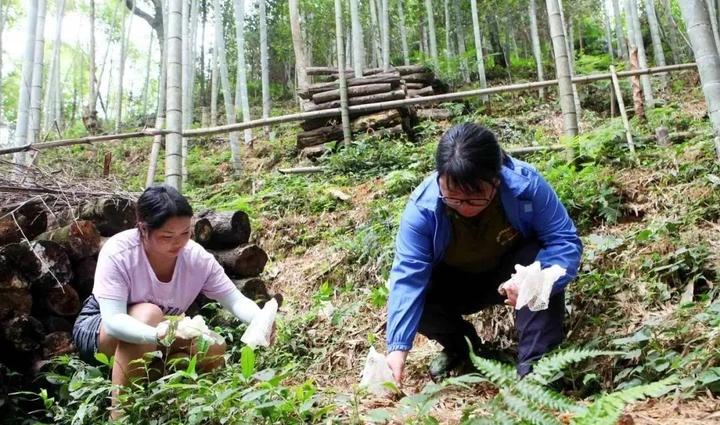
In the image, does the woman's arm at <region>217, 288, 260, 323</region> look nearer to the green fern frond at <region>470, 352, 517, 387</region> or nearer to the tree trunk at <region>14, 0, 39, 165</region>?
the green fern frond at <region>470, 352, 517, 387</region>

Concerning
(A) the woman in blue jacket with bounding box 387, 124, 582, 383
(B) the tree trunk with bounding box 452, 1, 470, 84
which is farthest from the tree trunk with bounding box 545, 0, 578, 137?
(B) the tree trunk with bounding box 452, 1, 470, 84

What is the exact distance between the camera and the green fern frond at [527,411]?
121 centimetres

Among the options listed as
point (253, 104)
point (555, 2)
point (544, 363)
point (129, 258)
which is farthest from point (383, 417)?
point (253, 104)

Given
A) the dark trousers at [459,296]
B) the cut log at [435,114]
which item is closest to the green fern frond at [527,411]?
the dark trousers at [459,296]

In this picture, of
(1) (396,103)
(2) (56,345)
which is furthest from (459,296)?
(1) (396,103)

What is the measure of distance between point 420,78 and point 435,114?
989 millimetres

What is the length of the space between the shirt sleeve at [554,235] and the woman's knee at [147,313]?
1.66m

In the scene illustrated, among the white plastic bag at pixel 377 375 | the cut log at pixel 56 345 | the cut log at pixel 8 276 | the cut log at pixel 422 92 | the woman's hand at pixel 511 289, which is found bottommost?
the white plastic bag at pixel 377 375

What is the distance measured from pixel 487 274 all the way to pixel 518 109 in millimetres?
9506

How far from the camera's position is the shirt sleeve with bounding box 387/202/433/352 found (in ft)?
7.11

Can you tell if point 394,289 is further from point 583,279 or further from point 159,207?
point 583,279

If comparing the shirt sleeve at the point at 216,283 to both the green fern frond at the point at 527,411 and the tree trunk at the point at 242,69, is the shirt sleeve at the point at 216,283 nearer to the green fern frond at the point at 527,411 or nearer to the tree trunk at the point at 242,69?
the green fern frond at the point at 527,411

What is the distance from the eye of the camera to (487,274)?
2.55 m

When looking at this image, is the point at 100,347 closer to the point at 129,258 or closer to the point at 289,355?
the point at 129,258
